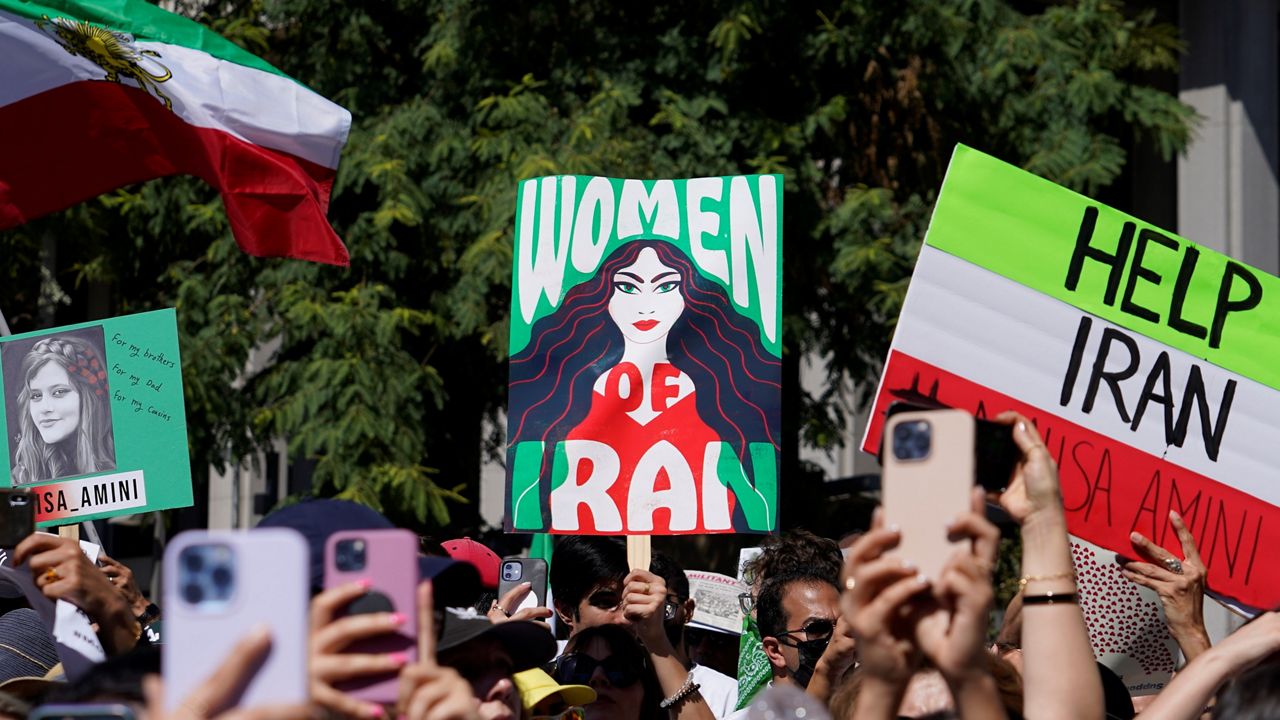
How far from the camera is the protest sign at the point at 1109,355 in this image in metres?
3.78

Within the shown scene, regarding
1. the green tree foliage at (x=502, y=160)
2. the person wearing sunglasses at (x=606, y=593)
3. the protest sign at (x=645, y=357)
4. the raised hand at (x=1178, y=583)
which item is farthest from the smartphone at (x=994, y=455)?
the green tree foliage at (x=502, y=160)

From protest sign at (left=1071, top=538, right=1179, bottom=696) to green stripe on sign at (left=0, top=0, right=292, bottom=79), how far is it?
12.5ft

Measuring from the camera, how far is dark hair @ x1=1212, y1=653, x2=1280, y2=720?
87.0 inches

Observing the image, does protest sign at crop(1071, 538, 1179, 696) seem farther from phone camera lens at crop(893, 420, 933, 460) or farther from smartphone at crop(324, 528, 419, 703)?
smartphone at crop(324, 528, 419, 703)

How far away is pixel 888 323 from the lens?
34.7ft

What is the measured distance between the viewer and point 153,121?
6078mm

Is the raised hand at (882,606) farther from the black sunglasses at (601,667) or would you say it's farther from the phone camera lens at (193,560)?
the black sunglasses at (601,667)

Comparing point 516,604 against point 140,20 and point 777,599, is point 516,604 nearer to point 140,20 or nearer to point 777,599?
point 777,599

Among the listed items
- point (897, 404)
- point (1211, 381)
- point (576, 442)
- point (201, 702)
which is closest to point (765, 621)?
point (576, 442)

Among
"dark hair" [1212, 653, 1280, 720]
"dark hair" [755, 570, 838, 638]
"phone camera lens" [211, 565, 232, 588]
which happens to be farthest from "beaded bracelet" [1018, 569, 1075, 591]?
"dark hair" [755, 570, 838, 638]

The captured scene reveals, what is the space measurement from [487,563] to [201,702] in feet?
10.6

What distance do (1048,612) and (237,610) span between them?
1.35 metres

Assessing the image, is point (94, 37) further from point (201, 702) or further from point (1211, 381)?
point (201, 702)

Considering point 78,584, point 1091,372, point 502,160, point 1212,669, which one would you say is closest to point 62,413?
point 78,584
